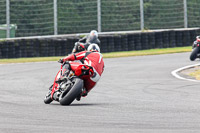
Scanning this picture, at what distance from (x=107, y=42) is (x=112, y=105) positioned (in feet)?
40.6

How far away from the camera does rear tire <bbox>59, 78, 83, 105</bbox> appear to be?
8328mm

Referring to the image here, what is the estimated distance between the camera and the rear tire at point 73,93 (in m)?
8.33

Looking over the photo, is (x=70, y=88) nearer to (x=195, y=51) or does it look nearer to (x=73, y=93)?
(x=73, y=93)

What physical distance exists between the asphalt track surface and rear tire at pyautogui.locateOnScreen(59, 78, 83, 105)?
5.6 inches

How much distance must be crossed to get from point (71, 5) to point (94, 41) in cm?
1355

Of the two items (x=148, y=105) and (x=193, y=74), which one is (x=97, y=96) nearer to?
(x=148, y=105)

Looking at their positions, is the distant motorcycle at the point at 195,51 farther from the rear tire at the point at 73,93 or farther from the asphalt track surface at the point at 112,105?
the rear tire at the point at 73,93

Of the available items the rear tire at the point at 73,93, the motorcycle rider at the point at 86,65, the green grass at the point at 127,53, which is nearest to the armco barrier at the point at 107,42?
the green grass at the point at 127,53

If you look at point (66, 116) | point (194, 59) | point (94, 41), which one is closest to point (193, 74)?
point (194, 59)

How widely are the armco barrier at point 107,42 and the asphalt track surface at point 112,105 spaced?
3876mm

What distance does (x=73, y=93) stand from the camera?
8.33 m

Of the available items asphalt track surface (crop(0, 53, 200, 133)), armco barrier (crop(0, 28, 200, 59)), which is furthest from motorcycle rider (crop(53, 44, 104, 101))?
armco barrier (crop(0, 28, 200, 59))

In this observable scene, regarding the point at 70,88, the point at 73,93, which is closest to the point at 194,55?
the point at 70,88

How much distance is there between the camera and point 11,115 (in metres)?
7.22
